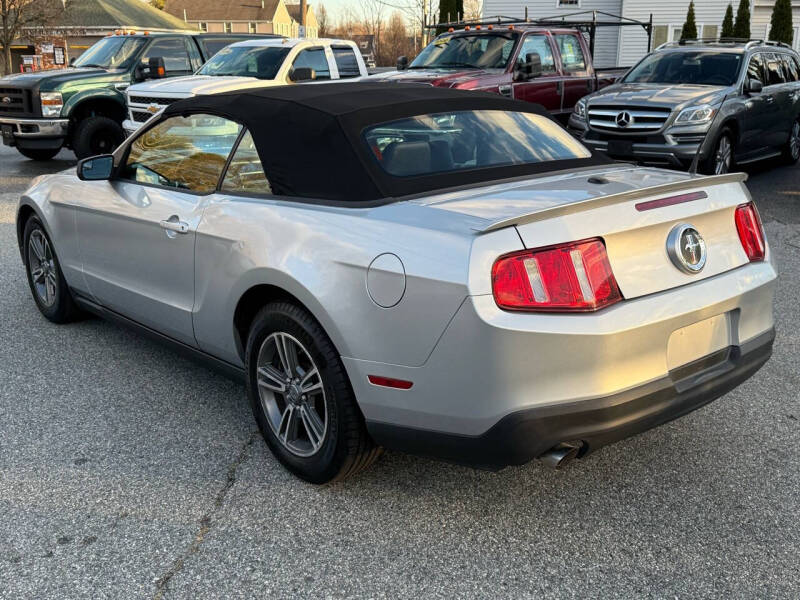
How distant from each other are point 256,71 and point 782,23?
2712 cm

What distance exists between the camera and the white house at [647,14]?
34781 millimetres

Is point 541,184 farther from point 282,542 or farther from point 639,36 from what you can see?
point 639,36

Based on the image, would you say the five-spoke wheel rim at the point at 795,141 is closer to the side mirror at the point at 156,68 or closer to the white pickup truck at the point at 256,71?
the white pickup truck at the point at 256,71

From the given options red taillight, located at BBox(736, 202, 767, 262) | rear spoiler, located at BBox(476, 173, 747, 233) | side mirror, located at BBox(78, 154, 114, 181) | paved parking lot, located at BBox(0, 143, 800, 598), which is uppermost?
rear spoiler, located at BBox(476, 173, 747, 233)

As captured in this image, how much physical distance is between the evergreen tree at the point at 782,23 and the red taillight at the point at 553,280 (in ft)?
110

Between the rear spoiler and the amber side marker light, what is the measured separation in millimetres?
599

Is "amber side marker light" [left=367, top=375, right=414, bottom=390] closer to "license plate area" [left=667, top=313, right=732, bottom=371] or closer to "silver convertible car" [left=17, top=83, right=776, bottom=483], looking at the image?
"silver convertible car" [left=17, top=83, right=776, bottom=483]

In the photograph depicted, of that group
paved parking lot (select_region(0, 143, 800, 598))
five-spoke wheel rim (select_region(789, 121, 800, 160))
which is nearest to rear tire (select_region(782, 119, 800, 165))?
five-spoke wheel rim (select_region(789, 121, 800, 160))

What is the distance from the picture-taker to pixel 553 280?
8.84 ft

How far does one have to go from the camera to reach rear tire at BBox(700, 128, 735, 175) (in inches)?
401

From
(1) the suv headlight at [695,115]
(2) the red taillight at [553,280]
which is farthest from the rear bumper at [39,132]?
(2) the red taillight at [553,280]

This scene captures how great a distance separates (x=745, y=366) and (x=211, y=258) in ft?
7.56

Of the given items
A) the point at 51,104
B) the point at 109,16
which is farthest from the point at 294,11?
the point at 51,104

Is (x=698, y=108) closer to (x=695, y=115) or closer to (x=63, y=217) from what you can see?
(x=695, y=115)
